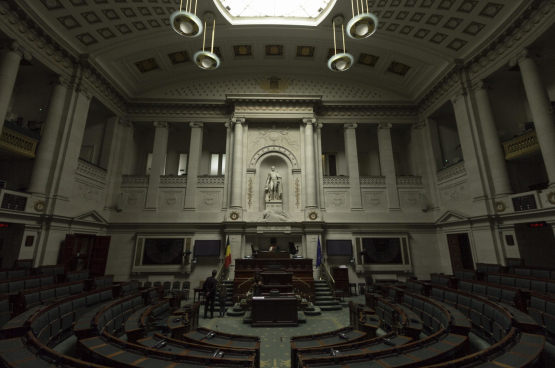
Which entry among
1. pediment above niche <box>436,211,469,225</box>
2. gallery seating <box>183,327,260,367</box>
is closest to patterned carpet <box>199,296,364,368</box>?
gallery seating <box>183,327,260,367</box>

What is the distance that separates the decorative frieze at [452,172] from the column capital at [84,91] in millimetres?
18817

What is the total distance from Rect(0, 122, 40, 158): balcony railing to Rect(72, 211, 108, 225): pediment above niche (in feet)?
10.4

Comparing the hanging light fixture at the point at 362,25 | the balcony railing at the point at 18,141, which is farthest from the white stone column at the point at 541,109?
the balcony railing at the point at 18,141

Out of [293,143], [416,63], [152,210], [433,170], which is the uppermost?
[416,63]

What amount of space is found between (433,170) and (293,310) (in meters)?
12.0

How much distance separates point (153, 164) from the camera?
602 inches

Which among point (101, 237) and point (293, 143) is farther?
point (293, 143)

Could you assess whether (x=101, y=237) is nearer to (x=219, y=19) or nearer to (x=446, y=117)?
(x=219, y=19)

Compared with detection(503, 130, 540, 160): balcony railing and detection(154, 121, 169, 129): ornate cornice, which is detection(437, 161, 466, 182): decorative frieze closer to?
detection(503, 130, 540, 160): balcony railing

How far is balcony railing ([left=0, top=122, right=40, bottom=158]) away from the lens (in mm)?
9719

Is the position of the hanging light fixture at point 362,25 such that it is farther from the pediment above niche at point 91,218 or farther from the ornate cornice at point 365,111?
the pediment above niche at point 91,218

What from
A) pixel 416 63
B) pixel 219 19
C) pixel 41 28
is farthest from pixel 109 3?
pixel 416 63

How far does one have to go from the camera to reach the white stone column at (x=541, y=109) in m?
9.21

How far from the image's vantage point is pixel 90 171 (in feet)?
43.5
